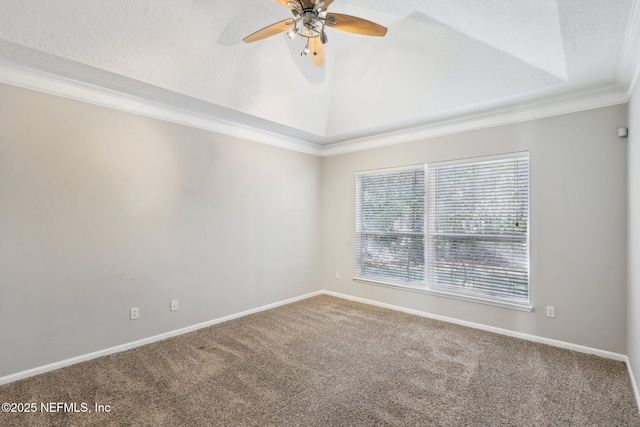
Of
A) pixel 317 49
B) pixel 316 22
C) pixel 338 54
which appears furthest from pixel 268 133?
pixel 316 22

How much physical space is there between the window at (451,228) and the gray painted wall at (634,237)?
852mm

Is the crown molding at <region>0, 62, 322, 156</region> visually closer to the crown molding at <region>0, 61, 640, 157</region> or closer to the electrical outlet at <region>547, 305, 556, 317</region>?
the crown molding at <region>0, 61, 640, 157</region>

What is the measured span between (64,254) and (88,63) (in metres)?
1.69

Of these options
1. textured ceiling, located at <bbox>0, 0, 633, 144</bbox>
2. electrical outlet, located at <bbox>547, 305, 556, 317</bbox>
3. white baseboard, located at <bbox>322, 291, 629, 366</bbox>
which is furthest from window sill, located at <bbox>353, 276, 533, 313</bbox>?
textured ceiling, located at <bbox>0, 0, 633, 144</bbox>

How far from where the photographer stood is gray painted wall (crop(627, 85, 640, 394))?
7.59ft

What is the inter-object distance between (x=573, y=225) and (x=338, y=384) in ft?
9.29

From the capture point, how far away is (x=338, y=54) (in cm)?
357

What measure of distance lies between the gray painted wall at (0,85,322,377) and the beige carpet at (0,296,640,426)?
373 millimetres

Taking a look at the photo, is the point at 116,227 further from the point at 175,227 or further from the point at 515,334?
the point at 515,334

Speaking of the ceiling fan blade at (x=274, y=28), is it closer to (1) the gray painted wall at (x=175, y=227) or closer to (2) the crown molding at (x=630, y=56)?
(1) the gray painted wall at (x=175, y=227)

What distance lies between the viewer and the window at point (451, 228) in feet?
11.5

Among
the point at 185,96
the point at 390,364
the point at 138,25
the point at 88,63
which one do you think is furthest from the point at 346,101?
the point at 390,364

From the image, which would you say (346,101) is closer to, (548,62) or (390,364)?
(548,62)

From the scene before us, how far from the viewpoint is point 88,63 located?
255cm
